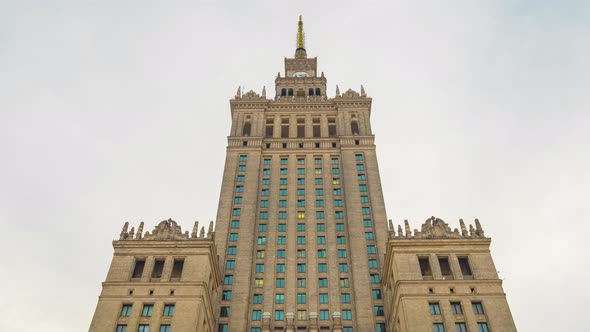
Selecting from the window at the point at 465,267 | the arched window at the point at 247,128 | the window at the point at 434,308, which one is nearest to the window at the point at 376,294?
the window at the point at 465,267

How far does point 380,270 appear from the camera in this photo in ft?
230

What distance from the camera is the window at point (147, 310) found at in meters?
53.1

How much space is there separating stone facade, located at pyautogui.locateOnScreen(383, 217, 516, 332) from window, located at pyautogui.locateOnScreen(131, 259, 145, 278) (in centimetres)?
2560

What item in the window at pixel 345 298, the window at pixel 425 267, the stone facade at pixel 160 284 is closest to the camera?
the stone facade at pixel 160 284

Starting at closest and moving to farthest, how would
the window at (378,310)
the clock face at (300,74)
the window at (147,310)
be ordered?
the window at (147,310), the window at (378,310), the clock face at (300,74)

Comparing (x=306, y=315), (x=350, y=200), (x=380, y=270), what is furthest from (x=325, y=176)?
(x=306, y=315)

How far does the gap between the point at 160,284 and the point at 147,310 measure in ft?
9.39

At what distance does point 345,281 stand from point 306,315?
6.99 metres

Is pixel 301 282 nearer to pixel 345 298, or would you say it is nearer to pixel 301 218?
pixel 345 298

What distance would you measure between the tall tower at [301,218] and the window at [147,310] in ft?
41.3

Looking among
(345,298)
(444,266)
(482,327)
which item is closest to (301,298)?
(345,298)

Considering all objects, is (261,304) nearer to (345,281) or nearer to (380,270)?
(345,281)

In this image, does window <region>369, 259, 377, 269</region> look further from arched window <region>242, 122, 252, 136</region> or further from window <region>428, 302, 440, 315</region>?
arched window <region>242, 122, 252, 136</region>

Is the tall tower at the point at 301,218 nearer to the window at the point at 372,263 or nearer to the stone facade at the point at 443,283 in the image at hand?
the window at the point at 372,263
